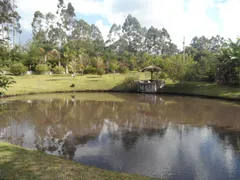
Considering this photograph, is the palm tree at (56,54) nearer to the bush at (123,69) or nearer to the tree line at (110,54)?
the tree line at (110,54)

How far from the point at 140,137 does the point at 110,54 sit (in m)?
47.9

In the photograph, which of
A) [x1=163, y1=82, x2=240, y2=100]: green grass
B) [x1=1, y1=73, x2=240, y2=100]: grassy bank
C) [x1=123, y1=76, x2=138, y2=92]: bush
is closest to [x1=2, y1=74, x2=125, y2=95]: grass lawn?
[x1=1, y1=73, x2=240, y2=100]: grassy bank

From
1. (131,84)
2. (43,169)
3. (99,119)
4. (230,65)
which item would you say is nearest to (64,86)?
(131,84)

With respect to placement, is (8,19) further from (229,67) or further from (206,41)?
(206,41)

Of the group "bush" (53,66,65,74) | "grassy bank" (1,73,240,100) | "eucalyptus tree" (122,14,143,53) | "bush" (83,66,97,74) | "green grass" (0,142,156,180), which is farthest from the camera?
"eucalyptus tree" (122,14,143,53)

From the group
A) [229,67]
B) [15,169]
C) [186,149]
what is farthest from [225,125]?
[229,67]

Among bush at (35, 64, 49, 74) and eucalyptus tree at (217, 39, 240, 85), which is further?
bush at (35, 64, 49, 74)

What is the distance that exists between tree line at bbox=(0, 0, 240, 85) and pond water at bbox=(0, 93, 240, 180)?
15.0ft

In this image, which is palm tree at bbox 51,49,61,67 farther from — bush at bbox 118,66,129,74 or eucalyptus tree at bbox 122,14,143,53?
eucalyptus tree at bbox 122,14,143,53

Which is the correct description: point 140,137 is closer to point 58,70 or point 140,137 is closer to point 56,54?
point 58,70

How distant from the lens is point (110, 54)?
191 ft

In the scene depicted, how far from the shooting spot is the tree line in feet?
87.5

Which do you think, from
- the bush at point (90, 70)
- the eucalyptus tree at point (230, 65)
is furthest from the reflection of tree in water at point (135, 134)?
the bush at point (90, 70)

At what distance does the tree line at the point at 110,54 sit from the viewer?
1050 inches
